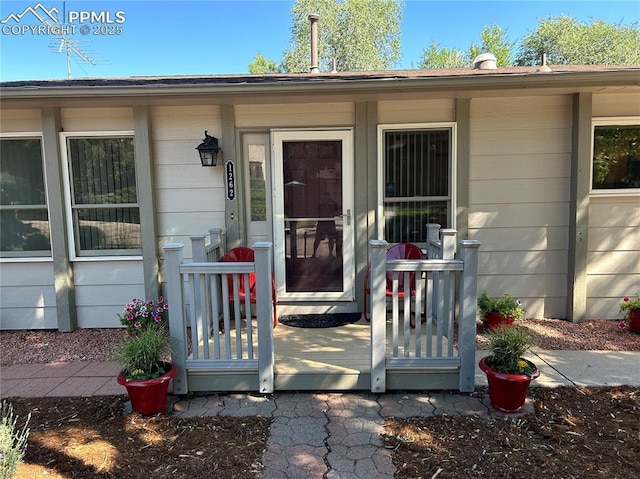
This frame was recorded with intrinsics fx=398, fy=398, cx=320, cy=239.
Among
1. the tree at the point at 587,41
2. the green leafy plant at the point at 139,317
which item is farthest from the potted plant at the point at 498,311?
the tree at the point at 587,41

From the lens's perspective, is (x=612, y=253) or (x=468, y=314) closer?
(x=468, y=314)

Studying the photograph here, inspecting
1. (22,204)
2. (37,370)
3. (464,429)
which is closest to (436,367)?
(464,429)

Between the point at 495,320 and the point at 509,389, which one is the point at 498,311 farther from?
the point at 509,389

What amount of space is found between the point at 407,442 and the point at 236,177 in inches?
107

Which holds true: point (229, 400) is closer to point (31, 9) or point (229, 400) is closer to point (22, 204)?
point (22, 204)

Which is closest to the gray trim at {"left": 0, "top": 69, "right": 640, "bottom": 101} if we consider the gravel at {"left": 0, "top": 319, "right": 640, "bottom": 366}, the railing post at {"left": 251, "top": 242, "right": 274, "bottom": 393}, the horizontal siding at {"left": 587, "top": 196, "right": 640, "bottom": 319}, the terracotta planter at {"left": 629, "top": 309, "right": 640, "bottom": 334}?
the horizontal siding at {"left": 587, "top": 196, "right": 640, "bottom": 319}

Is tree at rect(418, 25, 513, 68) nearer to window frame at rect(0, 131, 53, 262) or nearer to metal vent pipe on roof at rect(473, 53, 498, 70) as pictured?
metal vent pipe on roof at rect(473, 53, 498, 70)

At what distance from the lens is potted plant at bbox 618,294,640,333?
3.56m

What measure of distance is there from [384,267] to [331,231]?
1426 millimetres

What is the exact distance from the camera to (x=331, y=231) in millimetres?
3854

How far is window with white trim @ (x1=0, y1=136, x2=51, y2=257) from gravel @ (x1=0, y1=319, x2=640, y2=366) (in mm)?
849

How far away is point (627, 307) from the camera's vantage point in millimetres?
3613

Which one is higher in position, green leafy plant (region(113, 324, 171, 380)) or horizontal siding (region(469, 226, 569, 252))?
horizontal siding (region(469, 226, 569, 252))

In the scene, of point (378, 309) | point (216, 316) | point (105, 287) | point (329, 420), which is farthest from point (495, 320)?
point (105, 287)
